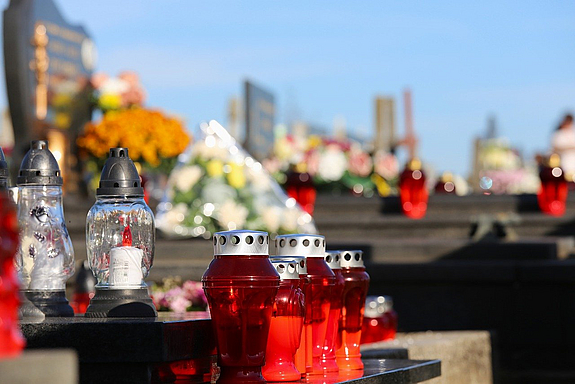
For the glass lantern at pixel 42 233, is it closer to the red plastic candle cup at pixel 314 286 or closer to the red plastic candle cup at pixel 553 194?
the red plastic candle cup at pixel 314 286

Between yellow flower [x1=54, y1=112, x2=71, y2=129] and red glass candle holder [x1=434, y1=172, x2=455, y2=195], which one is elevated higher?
yellow flower [x1=54, y1=112, x2=71, y2=129]

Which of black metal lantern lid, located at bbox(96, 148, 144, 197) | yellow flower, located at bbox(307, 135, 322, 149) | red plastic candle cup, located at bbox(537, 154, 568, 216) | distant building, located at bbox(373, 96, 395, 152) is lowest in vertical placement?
black metal lantern lid, located at bbox(96, 148, 144, 197)

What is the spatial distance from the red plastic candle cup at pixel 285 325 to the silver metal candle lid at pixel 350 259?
582mm

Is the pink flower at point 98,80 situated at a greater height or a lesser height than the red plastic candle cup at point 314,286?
greater

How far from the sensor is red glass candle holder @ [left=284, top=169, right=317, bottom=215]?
1140cm

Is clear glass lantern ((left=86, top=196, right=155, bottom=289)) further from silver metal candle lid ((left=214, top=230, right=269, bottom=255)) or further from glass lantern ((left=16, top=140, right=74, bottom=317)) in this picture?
silver metal candle lid ((left=214, top=230, right=269, bottom=255))

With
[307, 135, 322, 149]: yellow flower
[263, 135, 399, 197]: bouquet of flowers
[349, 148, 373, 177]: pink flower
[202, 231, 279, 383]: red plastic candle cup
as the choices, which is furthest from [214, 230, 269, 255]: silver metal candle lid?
[307, 135, 322, 149]: yellow flower

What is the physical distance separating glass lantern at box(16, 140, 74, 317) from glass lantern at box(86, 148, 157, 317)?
0.11 meters

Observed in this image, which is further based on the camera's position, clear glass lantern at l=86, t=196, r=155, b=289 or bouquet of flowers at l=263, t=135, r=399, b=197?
bouquet of flowers at l=263, t=135, r=399, b=197

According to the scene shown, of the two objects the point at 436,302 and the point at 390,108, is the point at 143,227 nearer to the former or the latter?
the point at 436,302

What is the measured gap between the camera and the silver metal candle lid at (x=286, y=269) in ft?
11.8

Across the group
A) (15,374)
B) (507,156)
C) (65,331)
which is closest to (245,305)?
(65,331)

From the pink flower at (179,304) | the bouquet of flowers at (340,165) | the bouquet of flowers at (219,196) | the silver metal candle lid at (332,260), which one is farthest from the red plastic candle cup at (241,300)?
the bouquet of flowers at (340,165)

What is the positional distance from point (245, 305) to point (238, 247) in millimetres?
165
